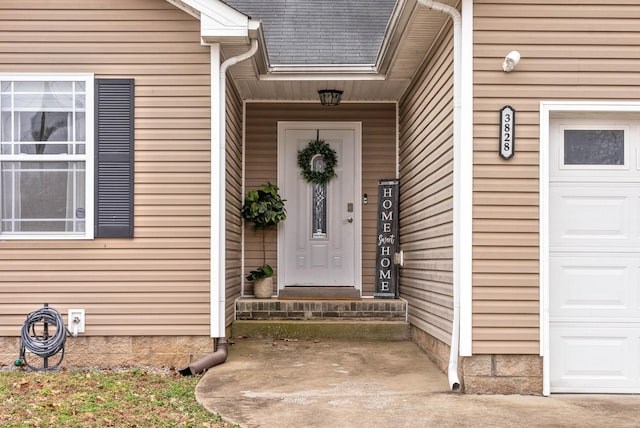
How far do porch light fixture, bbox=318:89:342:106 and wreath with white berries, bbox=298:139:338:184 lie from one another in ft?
2.25

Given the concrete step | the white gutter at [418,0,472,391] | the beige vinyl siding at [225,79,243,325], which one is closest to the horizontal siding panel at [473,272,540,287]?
the white gutter at [418,0,472,391]

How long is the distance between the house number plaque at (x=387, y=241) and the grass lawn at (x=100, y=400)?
10.8 ft

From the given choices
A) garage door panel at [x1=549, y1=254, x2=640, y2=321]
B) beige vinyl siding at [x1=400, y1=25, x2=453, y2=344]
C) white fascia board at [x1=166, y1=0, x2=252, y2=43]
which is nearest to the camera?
garage door panel at [x1=549, y1=254, x2=640, y2=321]

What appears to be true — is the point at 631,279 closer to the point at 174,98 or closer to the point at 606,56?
the point at 606,56

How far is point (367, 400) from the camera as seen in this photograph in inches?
196

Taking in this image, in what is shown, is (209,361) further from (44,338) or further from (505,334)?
(505,334)

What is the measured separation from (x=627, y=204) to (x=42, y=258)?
4923 mm

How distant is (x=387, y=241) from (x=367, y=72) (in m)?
2.12

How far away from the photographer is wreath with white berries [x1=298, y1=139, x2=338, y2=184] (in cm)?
886

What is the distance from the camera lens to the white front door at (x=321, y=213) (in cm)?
888

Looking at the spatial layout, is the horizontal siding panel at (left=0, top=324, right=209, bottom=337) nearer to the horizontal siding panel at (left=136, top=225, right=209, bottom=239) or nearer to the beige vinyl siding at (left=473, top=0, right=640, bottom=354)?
the horizontal siding panel at (left=136, top=225, right=209, bottom=239)

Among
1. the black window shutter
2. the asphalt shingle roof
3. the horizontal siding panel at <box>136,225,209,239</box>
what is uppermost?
the asphalt shingle roof

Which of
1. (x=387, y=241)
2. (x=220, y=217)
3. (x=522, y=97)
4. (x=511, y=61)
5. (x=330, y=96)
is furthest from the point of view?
(x=387, y=241)

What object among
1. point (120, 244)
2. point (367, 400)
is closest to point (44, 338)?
point (120, 244)
